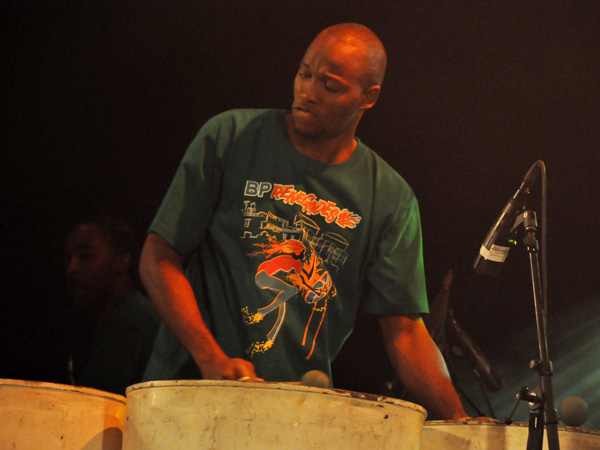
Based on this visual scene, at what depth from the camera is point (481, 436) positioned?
50.2 inches

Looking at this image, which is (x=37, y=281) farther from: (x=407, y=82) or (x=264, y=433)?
(x=264, y=433)

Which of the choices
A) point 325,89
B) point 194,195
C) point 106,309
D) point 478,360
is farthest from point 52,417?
point 478,360

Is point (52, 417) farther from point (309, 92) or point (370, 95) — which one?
point (370, 95)

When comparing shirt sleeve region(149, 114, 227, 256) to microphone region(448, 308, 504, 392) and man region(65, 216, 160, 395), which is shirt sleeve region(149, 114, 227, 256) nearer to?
man region(65, 216, 160, 395)

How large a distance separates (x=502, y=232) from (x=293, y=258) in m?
0.45

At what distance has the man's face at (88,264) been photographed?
2.81 m

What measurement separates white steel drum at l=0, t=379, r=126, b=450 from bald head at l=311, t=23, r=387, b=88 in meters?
0.97

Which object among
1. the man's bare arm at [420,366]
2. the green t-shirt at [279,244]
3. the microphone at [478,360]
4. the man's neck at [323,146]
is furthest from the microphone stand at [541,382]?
the microphone at [478,360]

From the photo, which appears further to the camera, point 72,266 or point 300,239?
point 72,266

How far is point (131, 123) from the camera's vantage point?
2859 mm

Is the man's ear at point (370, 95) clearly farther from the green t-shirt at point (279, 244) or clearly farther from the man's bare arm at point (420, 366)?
the man's bare arm at point (420, 366)

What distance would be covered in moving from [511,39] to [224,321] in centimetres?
179

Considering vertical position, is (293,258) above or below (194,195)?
below

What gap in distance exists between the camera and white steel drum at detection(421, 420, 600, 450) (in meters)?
1.28
